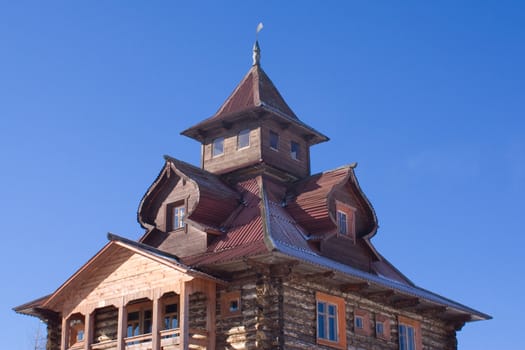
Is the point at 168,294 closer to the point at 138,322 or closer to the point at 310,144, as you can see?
the point at 138,322

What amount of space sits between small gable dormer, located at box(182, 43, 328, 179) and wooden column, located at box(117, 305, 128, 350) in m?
8.20

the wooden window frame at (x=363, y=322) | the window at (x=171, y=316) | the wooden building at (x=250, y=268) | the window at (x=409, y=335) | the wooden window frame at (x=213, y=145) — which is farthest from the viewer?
the wooden window frame at (x=213, y=145)

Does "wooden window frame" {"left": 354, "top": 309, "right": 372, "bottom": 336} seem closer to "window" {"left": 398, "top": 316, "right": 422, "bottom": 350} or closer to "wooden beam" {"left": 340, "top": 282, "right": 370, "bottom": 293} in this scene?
"wooden beam" {"left": 340, "top": 282, "right": 370, "bottom": 293}

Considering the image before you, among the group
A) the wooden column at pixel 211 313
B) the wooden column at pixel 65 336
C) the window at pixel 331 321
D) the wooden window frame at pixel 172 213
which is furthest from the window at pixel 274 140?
the wooden column at pixel 65 336

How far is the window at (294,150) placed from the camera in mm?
35547

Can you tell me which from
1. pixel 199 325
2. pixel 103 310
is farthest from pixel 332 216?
pixel 103 310

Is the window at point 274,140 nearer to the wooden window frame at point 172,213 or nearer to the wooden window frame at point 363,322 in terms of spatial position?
the wooden window frame at point 172,213

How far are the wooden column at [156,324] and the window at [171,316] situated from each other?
1.91 m

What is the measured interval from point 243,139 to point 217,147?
139cm

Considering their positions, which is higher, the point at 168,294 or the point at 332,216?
the point at 332,216

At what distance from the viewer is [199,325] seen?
28406mm

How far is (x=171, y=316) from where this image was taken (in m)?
29.3

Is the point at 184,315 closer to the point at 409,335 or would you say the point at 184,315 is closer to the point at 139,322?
the point at 139,322

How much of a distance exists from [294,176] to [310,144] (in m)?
2.60
